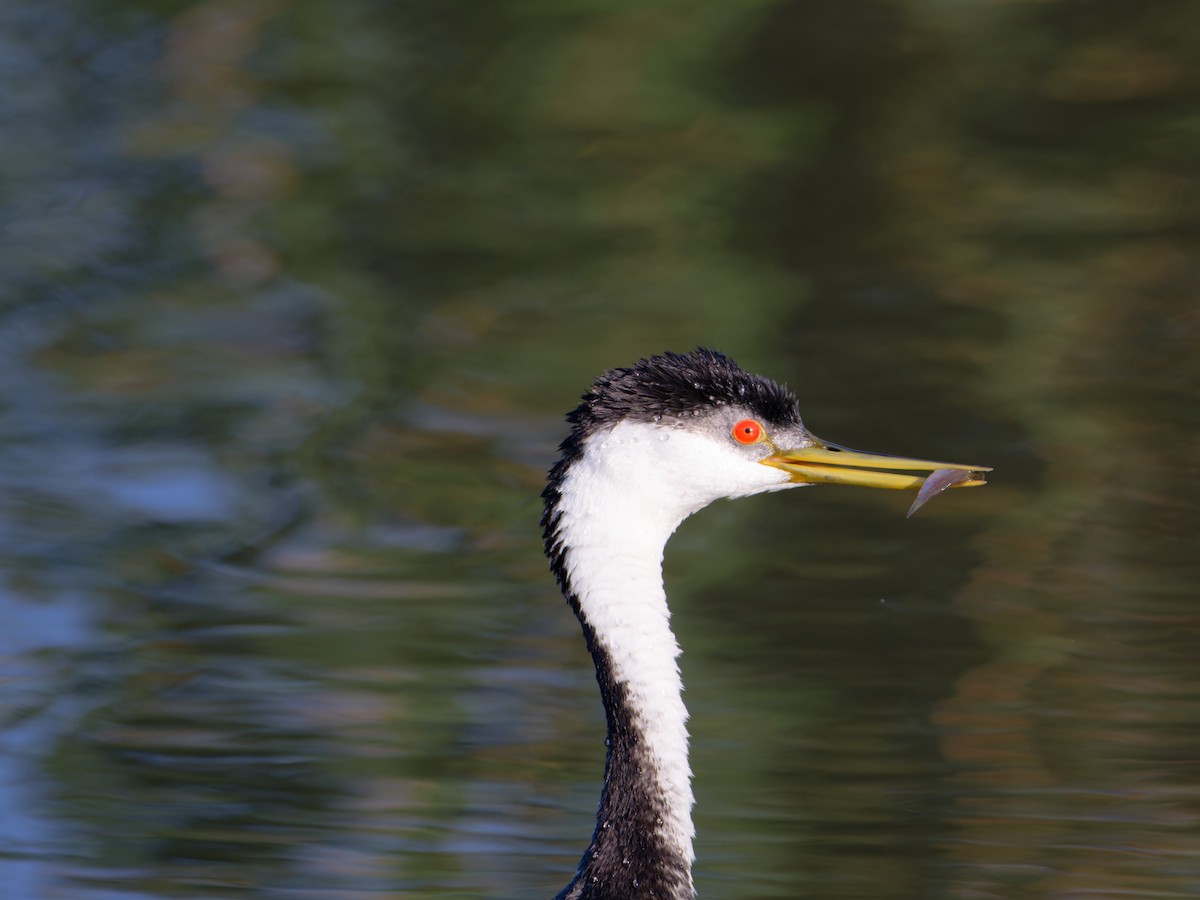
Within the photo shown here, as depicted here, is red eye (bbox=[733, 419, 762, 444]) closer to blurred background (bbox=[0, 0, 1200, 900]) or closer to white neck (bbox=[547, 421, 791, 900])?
white neck (bbox=[547, 421, 791, 900])

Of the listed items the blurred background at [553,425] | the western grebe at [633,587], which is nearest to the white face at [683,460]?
the western grebe at [633,587]

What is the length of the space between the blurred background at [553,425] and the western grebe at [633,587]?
1021mm

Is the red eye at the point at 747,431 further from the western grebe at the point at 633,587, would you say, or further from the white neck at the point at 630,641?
the white neck at the point at 630,641

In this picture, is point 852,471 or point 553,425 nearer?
point 852,471

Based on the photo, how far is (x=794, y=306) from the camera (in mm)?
10234

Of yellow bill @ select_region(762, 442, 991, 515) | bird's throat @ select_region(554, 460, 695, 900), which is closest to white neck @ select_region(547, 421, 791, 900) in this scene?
bird's throat @ select_region(554, 460, 695, 900)

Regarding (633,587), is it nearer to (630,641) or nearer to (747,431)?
(630,641)

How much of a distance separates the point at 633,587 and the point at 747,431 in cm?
55

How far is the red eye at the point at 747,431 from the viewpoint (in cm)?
507

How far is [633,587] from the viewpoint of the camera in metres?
4.82

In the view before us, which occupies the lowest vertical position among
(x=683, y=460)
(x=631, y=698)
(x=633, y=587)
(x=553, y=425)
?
(x=631, y=698)

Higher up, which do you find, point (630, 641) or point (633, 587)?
point (633, 587)

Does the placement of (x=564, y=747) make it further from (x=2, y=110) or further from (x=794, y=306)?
(x=2, y=110)

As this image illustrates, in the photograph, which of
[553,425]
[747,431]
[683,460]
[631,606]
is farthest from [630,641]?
[553,425]
